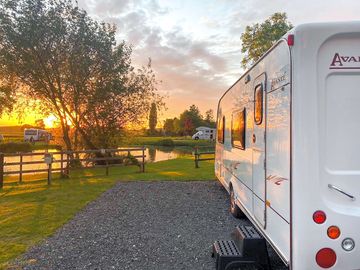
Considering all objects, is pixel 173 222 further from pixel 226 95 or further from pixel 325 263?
pixel 325 263

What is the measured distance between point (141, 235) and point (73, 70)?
39.4 feet

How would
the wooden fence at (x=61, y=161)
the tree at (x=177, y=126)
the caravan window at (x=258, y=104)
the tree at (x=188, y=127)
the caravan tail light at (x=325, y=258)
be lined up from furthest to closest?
the tree at (x=177, y=126) → the tree at (x=188, y=127) → the wooden fence at (x=61, y=161) → the caravan window at (x=258, y=104) → the caravan tail light at (x=325, y=258)

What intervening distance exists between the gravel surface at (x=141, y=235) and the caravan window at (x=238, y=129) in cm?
169

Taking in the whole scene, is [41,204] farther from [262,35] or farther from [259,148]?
[262,35]

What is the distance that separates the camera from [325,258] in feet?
10.9

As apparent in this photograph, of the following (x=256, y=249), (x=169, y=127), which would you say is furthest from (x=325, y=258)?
(x=169, y=127)

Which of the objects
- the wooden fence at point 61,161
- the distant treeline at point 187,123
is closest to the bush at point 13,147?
the wooden fence at point 61,161

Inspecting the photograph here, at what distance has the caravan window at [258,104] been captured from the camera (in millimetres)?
4658

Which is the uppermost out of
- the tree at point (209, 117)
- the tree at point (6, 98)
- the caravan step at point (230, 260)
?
the tree at point (209, 117)

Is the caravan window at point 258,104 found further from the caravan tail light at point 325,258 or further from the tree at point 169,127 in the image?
the tree at point 169,127

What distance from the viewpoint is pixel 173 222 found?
24.2 ft

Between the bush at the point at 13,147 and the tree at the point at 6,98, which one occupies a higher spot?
the tree at the point at 6,98

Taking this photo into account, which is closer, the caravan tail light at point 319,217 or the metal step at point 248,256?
the caravan tail light at point 319,217

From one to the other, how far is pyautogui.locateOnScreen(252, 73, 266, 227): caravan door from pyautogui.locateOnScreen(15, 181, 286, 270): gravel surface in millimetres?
929
